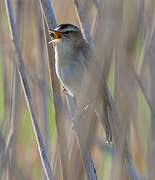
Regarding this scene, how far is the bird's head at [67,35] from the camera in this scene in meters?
2.13

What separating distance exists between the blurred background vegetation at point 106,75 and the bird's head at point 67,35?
0.06m

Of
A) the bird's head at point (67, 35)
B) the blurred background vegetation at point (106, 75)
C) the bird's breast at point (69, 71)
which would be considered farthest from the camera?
the bird's breast at point (69, 71)

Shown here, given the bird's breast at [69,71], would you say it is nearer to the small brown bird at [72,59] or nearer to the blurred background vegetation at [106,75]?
the small brown bird at [72,59]

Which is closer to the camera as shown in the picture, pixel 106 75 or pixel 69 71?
pixel 106 75

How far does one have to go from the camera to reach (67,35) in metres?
2.35

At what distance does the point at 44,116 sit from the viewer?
2.47m

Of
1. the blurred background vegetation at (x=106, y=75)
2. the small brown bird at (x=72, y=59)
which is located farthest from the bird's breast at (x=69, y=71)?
the blurred background vegetation at (x=106, y=75)

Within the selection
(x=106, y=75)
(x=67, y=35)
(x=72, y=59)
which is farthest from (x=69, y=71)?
(x=106, y=75)

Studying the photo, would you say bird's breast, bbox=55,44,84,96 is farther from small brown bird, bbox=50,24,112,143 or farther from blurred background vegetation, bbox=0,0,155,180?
blurred background vegetation, bbox=0,0,155,180

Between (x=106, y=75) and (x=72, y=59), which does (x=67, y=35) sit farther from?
(x=106, y=75)

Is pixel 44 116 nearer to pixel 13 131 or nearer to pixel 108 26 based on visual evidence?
pixel 13 131

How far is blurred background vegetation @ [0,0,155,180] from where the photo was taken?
1.43 meters

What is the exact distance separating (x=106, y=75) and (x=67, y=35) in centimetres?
105

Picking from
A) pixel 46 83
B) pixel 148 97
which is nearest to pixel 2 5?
pixel 46 83
